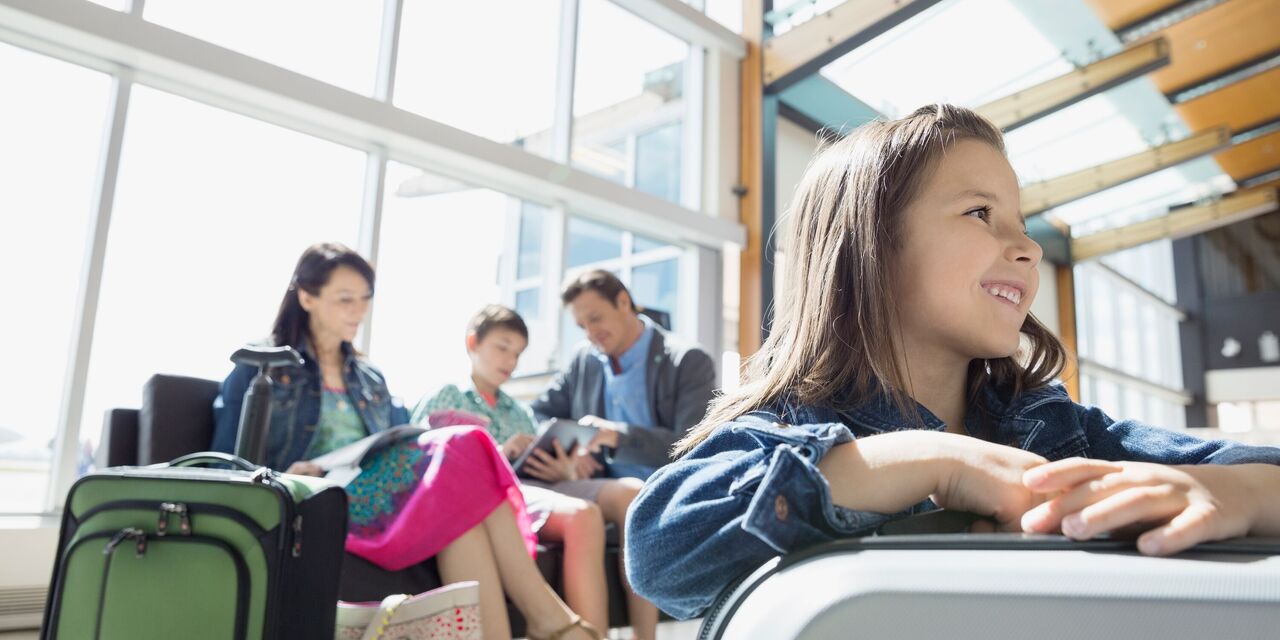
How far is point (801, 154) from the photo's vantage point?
6.57m

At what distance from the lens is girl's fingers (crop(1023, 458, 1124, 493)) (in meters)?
0.50

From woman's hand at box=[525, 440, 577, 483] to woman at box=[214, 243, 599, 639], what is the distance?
0.54m

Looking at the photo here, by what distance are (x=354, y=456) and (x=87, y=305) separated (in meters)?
1.64

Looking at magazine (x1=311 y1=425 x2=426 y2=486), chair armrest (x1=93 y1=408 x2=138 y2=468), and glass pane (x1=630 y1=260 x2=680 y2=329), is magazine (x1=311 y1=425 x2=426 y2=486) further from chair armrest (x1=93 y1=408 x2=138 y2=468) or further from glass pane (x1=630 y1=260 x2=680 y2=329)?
glass pane (x1=630 y1=260 x2=680 y2=329)

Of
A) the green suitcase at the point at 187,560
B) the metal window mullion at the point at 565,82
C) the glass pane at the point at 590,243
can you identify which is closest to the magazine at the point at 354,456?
the green suitcase at the point at 187,560

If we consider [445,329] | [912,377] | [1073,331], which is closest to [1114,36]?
[1073,331]

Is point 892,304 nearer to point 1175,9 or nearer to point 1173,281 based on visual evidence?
point 1175,9

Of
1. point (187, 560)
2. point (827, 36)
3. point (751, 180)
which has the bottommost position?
point (187, 560)

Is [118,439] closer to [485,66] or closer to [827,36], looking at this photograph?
[485,66]

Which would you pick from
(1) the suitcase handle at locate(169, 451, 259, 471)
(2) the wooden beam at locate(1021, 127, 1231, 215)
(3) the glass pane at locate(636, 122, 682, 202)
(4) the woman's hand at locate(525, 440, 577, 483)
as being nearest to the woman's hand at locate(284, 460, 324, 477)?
(1) the suitcase handle at locate(169, 451, 259, 471)

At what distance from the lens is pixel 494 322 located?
126 inches

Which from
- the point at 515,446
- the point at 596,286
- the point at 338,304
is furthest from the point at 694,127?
the point at 338,304

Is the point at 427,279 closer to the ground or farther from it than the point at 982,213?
farther from it

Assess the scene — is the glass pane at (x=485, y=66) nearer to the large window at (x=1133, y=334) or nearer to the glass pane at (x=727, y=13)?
the glass pane at (x=727, y=13)
